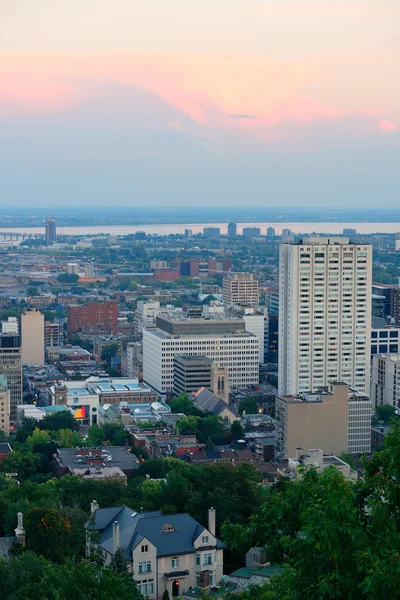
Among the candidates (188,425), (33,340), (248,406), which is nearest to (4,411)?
(188,425)

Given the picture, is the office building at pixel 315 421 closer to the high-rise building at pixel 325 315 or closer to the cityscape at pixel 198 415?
the cityscape at pixel 198 415

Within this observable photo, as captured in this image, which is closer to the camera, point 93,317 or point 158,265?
point 93,317

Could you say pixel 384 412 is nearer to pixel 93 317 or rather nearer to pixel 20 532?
pixel 20 532

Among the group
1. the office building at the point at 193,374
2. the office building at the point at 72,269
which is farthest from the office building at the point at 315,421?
the office building at the point at 72,269

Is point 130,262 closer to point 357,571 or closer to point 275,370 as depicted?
point 275,370

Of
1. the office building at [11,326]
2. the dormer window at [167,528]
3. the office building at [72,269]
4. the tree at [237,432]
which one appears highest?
the dormer window at [167,528]
